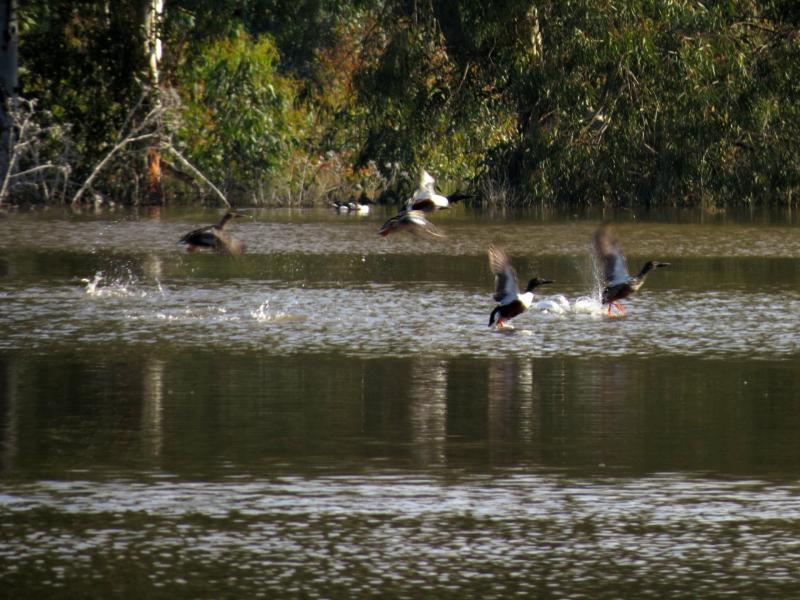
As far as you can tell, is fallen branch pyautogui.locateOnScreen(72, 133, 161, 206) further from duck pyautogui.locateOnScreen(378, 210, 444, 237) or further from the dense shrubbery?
duck pyautogui.locateOnScreen(378, 210, 444, 237)

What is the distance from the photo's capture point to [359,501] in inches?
336

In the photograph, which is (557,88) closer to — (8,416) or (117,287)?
(117,287)

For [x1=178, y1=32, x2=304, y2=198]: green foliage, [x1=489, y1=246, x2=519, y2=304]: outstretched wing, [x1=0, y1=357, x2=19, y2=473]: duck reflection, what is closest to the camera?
[x1=0, y1=357, x2=19, y2=473]: duck reflection

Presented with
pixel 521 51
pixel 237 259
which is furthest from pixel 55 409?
pixel 521 51

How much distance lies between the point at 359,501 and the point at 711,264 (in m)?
16.5

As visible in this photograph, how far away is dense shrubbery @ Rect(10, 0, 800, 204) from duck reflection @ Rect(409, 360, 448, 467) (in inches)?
891

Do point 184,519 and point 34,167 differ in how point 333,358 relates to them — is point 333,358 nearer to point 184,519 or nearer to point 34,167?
point 184,519

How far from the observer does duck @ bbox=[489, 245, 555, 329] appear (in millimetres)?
15586

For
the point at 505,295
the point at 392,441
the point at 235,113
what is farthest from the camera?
the point at 235,113

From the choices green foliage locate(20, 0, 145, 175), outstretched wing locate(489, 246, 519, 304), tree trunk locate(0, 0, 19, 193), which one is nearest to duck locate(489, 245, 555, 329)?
outstretched wing locate(489, 246, 519, 304)

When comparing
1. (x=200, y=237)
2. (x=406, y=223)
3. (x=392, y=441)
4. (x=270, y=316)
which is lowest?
(x=392, y=441)

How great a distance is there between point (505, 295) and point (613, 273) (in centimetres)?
238

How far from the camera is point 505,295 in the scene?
15.8 m

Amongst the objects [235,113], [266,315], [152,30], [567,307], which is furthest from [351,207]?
[266,315]
